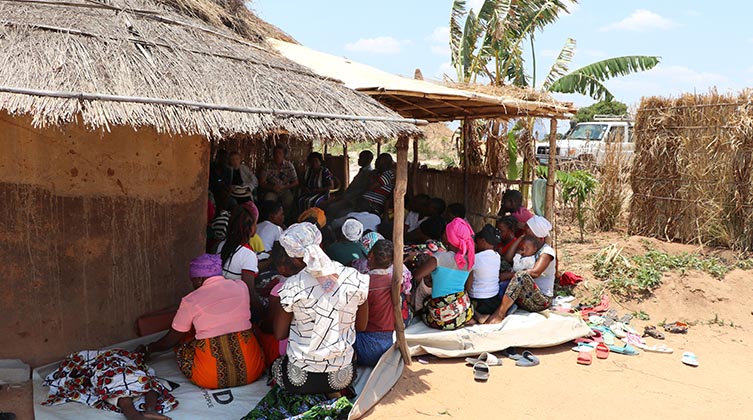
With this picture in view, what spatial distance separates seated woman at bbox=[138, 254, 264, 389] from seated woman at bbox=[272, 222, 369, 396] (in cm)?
35

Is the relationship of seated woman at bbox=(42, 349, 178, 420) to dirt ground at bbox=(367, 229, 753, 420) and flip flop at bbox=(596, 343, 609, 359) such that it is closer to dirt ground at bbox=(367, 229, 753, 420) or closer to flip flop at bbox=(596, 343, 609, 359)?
dirt ground at bbox=(367, 229, 753, 420)

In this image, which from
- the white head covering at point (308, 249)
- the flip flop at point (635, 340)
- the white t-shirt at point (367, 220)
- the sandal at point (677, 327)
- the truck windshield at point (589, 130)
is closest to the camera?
the white head covering at point (308, 249)

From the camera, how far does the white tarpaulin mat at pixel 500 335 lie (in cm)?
523

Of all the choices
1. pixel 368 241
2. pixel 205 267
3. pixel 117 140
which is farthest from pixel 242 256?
→ pixel 117 140

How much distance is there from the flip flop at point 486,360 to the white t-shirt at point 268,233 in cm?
212

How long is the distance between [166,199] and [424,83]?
3.20m

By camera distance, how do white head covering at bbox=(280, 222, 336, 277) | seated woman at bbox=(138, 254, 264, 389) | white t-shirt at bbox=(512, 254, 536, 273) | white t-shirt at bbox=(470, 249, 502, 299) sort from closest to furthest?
white head covering at bbox=(280, 222, 336, 277) → seated woman at bbox=(138, 254, 264, 389) → white t-shirt at bbox=(470, 249, 502, 299) → white t-shirt at bbox=(512, 254, 536, 273)

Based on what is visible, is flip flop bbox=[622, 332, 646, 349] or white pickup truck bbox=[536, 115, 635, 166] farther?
white pickup truck bbox=[536, 115, 635, 166]

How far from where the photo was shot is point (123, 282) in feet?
15.7

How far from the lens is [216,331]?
411 cm

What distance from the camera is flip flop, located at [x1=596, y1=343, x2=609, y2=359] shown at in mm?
5496

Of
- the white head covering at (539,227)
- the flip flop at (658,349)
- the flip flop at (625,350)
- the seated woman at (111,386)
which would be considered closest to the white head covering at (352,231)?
the seated woman at (111,386)

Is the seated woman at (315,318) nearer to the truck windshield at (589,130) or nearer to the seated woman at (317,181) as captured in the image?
the seated woman at (317,181)

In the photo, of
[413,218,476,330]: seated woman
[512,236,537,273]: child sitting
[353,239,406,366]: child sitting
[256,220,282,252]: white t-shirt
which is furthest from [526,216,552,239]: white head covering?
[256,220,282,252]: white t-shirt
